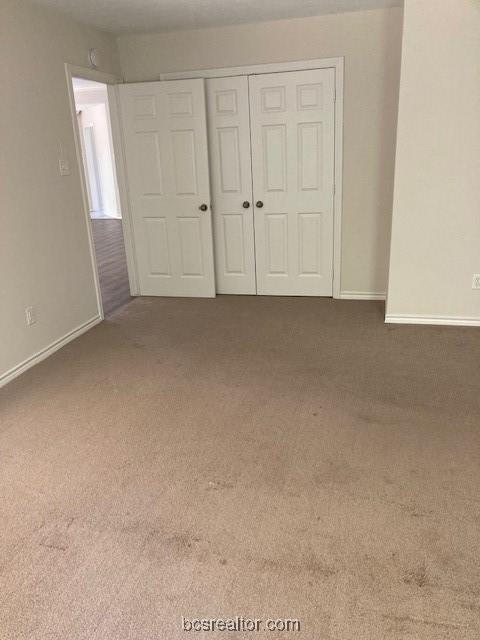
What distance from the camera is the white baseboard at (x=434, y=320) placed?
4.14m

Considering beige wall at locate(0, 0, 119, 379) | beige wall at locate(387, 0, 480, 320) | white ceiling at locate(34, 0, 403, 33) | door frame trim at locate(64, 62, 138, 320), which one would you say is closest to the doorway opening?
door frame trim at locate(64, 62, 138, 320)

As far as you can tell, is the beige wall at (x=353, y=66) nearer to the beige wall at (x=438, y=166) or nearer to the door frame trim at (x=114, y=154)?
the door frame trim at (x=114, y=154)

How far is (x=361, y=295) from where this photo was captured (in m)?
4.98

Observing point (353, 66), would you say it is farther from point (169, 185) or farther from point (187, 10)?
point (169, 185)

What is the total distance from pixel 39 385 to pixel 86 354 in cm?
55

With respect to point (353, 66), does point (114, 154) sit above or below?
below

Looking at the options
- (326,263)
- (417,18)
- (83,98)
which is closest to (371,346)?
(326,263)

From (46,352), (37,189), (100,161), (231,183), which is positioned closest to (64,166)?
(37,189)

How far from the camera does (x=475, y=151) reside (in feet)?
12.3

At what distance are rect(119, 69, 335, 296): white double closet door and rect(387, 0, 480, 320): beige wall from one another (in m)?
0.95

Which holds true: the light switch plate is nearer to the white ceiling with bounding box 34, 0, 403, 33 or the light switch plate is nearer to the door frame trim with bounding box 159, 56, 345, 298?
the white ceiling with bounding box 34, 0, 403, 33

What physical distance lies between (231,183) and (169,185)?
0.59m

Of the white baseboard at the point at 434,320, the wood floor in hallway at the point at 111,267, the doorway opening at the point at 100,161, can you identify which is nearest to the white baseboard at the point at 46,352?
the wood floor in hallway at the point at 111,267

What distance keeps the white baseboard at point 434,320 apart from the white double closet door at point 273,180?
0.93 m
